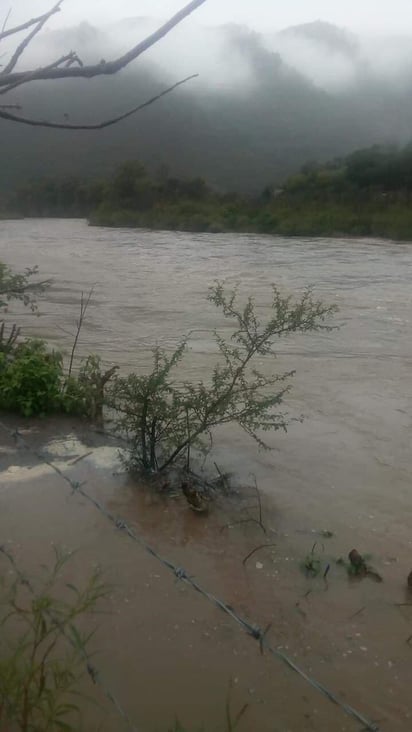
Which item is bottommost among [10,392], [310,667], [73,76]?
[310,667]

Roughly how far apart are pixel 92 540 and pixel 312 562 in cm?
114

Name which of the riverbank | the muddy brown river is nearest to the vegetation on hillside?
the riverbank

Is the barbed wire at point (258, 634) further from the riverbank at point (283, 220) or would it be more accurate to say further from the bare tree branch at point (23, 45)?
the riverbank at point (283, 220)

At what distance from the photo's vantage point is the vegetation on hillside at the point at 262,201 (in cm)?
2797

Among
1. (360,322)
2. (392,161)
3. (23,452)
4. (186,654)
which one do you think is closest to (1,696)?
(186,654)

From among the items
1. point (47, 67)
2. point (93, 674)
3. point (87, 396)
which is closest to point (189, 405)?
point (87, 396)

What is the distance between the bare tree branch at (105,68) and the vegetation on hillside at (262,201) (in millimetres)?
24132

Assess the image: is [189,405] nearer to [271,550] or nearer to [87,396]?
[271,550]

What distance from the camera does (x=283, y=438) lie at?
5965mm

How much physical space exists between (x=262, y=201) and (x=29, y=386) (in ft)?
102

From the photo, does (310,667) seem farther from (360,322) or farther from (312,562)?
(360,322)

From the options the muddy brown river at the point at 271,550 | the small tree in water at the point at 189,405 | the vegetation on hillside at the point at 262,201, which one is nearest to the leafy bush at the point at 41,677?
the muddy brown river at the point at 271,550

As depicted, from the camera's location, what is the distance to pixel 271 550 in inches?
165

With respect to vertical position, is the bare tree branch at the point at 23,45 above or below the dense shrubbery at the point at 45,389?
above
